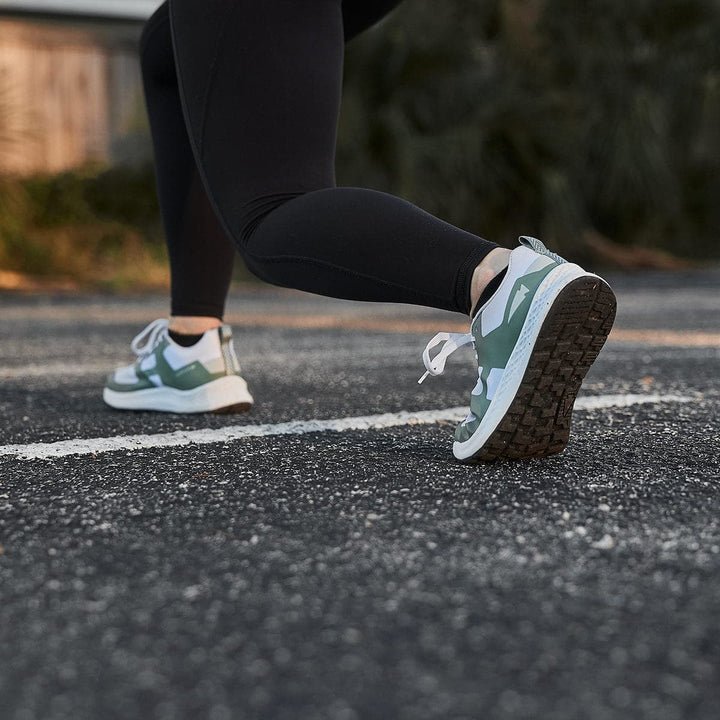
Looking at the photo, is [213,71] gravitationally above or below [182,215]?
above

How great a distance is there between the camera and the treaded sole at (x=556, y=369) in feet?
4.05

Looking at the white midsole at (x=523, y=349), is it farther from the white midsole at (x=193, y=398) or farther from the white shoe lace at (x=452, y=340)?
the white midsole at (x=193, y=398)

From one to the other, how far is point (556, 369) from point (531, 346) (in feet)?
0.17

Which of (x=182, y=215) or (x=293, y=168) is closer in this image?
(x=293, y=168)

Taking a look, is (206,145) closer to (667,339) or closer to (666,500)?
(666,500)

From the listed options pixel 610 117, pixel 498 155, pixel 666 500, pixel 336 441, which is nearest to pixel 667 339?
pixel 336 441

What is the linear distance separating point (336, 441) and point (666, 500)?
0.55 metres

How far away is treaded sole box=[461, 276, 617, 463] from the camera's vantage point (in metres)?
1.23

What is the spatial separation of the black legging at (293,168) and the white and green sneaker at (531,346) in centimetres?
6

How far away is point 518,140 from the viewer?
364 inches

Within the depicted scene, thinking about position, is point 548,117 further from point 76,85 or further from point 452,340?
point 452,340

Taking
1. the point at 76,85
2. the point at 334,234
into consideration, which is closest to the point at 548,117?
the point at 76,85

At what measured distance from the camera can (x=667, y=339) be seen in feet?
10.9

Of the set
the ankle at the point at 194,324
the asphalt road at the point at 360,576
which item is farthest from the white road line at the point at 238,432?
the ankle at the point at 194,324
